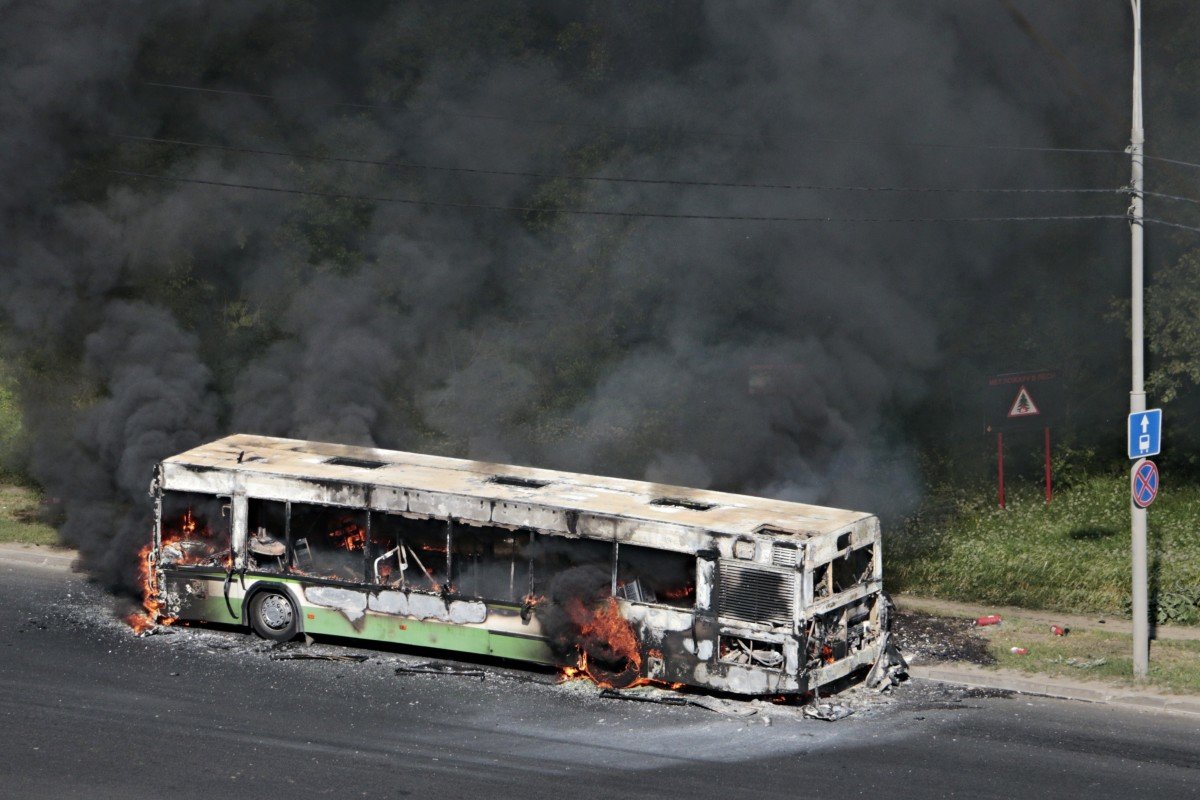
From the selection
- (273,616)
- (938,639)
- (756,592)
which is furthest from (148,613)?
(938,639)

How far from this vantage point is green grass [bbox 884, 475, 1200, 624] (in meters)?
16.2

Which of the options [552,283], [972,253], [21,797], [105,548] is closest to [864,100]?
[972,253]

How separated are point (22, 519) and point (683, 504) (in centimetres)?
Result: 1085

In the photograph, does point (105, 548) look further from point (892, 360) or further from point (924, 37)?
point (924, 37)

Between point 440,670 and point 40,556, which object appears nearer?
point 440,670

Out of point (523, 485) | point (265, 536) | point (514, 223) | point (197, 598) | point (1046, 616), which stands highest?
point (514, 223)

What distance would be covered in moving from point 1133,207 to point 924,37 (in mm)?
8377

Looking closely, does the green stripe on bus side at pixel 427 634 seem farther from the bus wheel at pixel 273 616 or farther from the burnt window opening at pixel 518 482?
the burnt window opening at pixel 518 482

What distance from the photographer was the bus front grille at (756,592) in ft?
39.5

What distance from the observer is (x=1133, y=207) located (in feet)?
43.3

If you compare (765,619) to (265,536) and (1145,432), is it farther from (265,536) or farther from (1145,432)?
(265,536)

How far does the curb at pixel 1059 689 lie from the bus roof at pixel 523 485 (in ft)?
Result: 5.44

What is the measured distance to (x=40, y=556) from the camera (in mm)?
17797

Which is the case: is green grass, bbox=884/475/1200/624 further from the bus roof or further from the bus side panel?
the bus side panel
